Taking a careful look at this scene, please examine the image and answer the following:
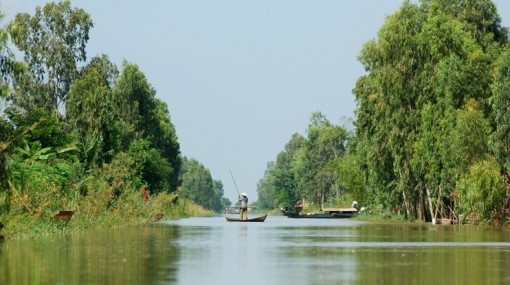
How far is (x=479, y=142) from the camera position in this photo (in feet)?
210

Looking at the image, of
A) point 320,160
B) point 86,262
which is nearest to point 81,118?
point 86,262

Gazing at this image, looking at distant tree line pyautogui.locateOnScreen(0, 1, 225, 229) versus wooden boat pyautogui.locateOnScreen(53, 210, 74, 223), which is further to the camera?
distant tree line pyautogui.locateOnScreen(0, 1, 225, 229)

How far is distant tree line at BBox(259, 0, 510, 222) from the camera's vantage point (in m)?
60.8

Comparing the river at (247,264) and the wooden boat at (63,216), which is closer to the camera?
the river at (247,264)

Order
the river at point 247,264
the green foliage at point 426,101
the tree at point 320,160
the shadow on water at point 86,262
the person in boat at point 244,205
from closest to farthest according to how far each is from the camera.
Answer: the shadow on water at point 86,262 → the river at point 247,264 → the green foliage at point 426,101 → the person in boat at point 244,205 → the tree at point 320,160

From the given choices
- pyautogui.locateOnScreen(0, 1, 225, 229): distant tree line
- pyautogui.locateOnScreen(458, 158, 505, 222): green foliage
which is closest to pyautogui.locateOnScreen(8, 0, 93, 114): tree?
pyautogui.locateOnScreen(0, 1, 225, 229): distant tree line

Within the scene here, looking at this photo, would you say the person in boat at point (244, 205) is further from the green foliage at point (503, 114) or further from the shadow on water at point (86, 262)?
the shadow on water at point (86, 262)

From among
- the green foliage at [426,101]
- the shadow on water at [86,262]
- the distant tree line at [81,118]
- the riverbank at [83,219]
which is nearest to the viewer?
the shadow on water at [86,262]

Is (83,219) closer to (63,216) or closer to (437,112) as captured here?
(63,216)

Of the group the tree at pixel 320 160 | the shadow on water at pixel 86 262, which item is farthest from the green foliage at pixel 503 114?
the tree at pixel 320 160

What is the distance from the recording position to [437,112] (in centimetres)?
6994

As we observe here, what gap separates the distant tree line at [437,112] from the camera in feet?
200

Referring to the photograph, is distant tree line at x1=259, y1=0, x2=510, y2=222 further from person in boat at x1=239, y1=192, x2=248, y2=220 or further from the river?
the river

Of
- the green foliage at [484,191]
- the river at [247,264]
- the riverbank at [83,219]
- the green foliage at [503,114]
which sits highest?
the green foliage at [503,114]
